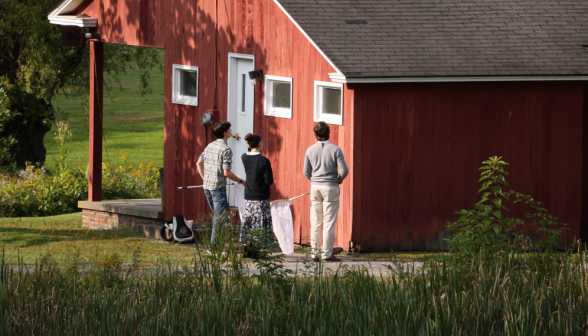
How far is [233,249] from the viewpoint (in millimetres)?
6734

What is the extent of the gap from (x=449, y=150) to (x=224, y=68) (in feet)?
12.5

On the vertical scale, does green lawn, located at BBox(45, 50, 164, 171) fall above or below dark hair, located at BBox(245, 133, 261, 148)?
above

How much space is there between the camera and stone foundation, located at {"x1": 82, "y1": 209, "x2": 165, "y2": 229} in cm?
1434

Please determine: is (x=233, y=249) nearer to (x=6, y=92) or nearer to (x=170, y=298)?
(x=170, y=298)

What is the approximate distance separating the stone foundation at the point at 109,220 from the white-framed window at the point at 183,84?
2.19 metres

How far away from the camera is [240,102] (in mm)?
12758

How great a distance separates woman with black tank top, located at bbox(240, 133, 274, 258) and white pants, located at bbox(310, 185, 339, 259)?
563mm

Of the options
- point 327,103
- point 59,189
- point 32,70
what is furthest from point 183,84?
point 32,70

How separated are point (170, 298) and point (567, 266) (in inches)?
128

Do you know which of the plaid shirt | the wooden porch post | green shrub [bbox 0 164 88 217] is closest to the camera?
the plaid shirt

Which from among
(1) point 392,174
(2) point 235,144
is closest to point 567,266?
(1) point 392,174

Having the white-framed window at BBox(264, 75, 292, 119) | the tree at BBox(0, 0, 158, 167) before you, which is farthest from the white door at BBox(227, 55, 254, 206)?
the tree at BBox(0, 0, 158, 167)

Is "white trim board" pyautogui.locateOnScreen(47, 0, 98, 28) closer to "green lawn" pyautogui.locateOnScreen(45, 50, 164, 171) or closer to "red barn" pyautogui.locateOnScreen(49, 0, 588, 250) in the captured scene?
"red barn" pyautogui.locateOnScreen(49, 0, 588, 250)

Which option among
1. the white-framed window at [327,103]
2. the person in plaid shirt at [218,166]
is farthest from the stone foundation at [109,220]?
the white-framed window at [327,103]
